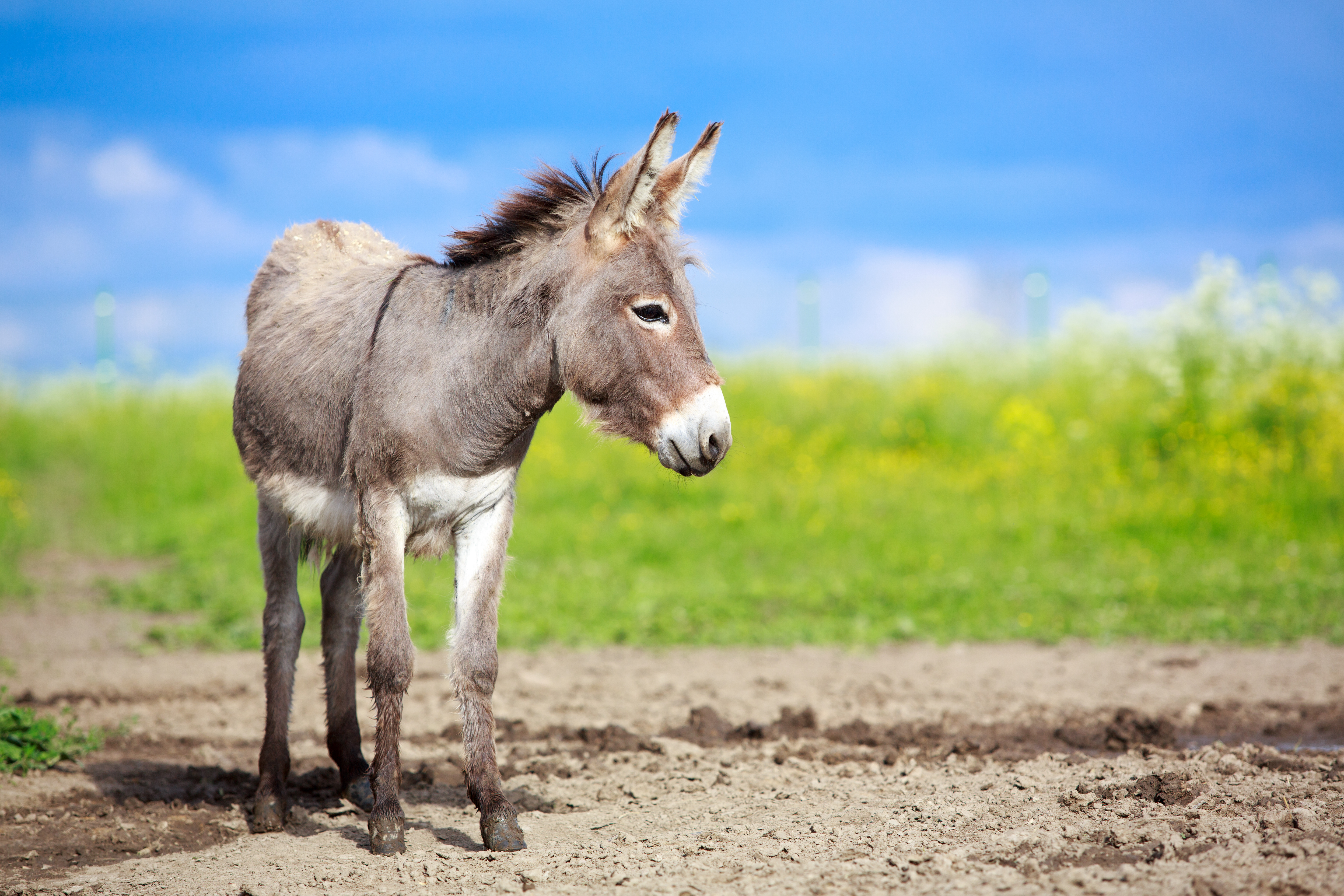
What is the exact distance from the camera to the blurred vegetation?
8.79 meters

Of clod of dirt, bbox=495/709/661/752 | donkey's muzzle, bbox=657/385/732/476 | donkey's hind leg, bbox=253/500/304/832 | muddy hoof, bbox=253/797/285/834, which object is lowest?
muddy hoof, bbox=253/797/285/834

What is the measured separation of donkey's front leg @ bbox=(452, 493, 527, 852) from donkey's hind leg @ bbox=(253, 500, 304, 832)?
0.96 m

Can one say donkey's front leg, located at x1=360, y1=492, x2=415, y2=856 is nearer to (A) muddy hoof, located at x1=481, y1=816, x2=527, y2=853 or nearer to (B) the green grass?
(A) muddy hoof, located at x1=481, y1=816, x2=527, y2=853

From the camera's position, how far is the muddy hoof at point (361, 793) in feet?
15.6

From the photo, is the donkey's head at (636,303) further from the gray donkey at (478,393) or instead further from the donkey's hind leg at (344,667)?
the donkey's hind leg at (344,667)

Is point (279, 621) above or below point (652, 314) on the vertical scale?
below

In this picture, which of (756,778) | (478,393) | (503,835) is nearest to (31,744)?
(503,835)

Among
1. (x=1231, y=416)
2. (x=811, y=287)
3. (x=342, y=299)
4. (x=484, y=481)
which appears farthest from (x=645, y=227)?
(x=811, y=287)

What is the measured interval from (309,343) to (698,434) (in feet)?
6.37

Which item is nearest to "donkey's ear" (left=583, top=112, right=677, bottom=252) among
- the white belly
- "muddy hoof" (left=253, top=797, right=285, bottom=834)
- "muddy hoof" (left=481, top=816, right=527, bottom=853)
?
the white belly

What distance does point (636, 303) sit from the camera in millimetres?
3818

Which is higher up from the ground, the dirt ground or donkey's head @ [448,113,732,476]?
donkey's head @ [448,113,732,476]

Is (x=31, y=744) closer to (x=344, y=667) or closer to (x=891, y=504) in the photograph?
(x=344, y=667)

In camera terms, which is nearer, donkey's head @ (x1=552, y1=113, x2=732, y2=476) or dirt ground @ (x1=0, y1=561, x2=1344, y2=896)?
dirt ground @ (x1=0, y1=561, x2=1344, y2=896)
